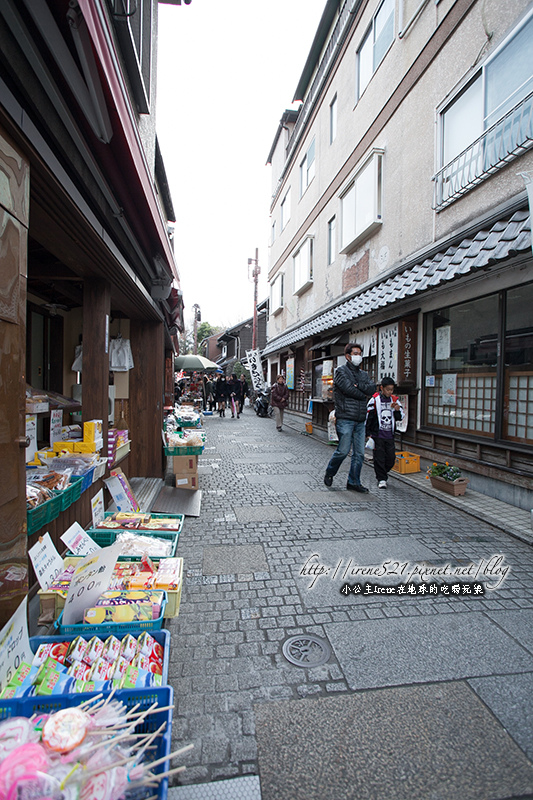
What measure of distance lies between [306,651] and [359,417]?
13.7 feet

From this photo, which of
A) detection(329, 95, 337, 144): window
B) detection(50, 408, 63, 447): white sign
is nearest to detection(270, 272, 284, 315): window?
detection(329, 95, 337, 144): window

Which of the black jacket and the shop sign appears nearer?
the black jacket

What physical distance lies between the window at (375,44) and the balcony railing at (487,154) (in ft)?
16.1

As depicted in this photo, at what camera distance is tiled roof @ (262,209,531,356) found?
4.86 meters

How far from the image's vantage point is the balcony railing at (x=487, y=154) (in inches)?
211

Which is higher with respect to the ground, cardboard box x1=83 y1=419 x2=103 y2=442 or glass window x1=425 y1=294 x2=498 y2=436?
glass window x1=425 y1=294 x2=498 y2=436

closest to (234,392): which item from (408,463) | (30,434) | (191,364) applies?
(191,364)

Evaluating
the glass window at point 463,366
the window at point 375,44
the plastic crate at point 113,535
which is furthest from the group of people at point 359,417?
the window at point 375,44

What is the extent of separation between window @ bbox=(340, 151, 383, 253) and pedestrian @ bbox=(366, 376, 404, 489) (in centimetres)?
514

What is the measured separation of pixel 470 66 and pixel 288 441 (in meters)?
9.01

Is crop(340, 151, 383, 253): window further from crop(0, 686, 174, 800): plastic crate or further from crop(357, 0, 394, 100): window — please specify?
crop(0, 686, 174, 800): plastic crate

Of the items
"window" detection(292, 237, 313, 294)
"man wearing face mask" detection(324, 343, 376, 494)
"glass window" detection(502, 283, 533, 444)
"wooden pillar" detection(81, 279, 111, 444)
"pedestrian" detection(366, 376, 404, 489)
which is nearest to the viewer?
"wooden pillar" detection(81, 279, 111, 444)

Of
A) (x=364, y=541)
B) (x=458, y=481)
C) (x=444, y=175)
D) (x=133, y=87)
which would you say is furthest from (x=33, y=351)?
(x=444, y=175)

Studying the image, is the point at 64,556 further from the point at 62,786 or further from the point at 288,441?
the point at 288,441
